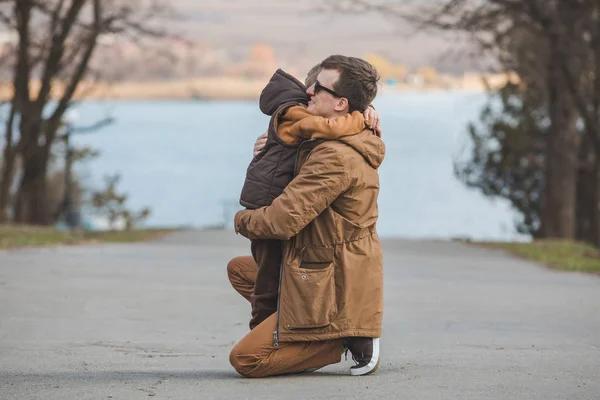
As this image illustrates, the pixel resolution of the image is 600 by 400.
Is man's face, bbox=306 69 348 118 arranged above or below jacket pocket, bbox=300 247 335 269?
above

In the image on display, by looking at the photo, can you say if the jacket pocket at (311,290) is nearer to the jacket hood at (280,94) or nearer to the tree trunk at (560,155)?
the jacket hood at (280,94)

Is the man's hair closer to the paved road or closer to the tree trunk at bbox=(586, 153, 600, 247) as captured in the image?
the paved road

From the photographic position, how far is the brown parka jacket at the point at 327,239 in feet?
19.4

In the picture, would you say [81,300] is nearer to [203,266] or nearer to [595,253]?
[203,266]

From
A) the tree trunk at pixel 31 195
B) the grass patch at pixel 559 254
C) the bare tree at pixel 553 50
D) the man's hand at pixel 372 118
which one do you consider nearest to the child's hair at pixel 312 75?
the man's hand at pixel 372 118

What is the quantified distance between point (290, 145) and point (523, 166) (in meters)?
30.3

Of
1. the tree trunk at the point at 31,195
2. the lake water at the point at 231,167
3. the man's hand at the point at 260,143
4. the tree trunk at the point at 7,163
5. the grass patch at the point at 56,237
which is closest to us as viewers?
the man's hand at the point at 260,143

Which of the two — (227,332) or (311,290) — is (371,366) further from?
(227,332)

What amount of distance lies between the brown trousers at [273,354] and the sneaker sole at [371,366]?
0.38 feet

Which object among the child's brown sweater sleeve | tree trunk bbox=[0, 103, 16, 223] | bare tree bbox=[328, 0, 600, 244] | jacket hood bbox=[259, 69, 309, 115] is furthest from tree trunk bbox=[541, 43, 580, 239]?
the child's brown sweater sleeve

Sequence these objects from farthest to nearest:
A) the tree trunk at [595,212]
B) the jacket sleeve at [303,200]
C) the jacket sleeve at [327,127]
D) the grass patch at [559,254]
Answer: the tree trunk at [595,212]
the grass patch at [559,254]
the jacket sleeve at [327,127]
the jacket sleeve at [303,200]

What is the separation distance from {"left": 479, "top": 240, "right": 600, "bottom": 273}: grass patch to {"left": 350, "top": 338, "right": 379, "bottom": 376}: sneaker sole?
8.80 meters

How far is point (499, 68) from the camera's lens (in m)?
29.8

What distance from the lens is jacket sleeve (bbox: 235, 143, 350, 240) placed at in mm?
5879
